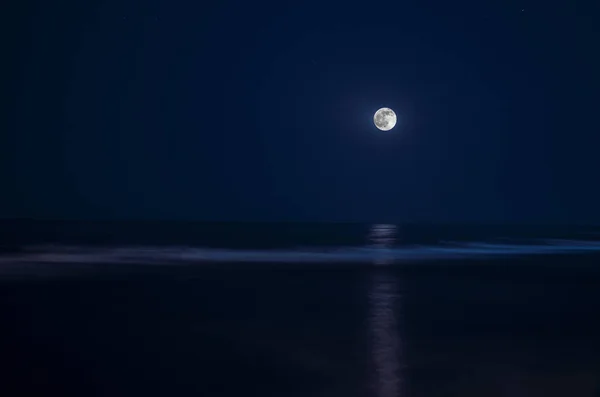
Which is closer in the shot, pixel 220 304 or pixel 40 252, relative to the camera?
pixel 220 304

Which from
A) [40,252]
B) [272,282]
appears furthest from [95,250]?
[272,282]

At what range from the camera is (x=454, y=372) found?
10695 mm

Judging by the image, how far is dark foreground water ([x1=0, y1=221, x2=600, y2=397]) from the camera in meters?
10.0

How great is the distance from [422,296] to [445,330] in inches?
199

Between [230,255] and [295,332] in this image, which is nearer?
[295,332]

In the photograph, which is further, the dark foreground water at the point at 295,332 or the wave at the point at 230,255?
the wave at the point at 230,255

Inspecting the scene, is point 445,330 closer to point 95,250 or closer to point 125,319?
point 125,319

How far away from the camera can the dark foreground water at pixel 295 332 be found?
32.9 feet

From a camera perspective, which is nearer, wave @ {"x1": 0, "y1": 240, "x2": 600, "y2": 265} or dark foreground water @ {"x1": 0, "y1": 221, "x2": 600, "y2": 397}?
dark foreground water @ {"x1": 0, "y1": 221, "x2": 600, "y2": 397}

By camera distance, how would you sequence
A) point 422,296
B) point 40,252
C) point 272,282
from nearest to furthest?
point 422,296
point 272,282
point 40,252

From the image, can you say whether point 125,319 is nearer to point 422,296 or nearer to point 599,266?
point 422,296

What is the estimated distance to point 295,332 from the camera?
13.7 meters

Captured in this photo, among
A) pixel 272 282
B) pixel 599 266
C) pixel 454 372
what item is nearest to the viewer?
pixel 454 372

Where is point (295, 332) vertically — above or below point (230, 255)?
above
